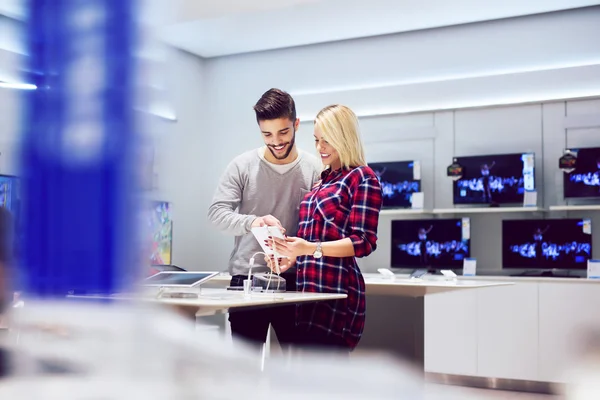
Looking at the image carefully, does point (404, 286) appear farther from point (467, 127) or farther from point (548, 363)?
point (467, 127)

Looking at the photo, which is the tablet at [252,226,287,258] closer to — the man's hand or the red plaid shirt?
the man's hand

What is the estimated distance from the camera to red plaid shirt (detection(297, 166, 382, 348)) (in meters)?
2.20

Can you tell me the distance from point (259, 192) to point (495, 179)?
369cm

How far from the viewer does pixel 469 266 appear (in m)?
5.65

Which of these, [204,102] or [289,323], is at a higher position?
[204,102]

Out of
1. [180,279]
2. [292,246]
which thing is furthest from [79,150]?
[292,246]

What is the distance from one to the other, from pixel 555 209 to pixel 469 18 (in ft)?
6.21

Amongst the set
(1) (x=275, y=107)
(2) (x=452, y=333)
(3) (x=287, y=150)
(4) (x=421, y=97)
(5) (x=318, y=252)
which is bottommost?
(2) (x=452, y=333)

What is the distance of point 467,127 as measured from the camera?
614 centimetres

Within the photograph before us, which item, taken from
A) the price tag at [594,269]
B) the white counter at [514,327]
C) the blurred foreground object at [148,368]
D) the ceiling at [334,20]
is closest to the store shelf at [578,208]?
the price tag at [594,269]

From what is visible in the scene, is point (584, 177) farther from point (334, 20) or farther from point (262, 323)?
point (262, 323)

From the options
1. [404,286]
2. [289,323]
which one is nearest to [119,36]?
[289,323]

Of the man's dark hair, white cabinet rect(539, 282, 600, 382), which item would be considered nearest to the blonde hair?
the man's dark hair

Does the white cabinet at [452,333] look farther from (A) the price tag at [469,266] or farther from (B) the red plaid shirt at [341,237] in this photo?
(B) the red plaid shirt at [341,237]
